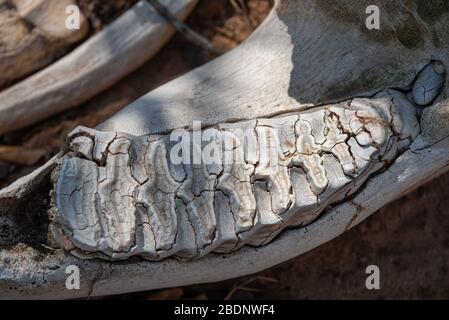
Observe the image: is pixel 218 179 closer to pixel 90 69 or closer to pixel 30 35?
pixel 90 69

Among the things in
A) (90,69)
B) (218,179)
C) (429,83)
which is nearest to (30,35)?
(90,69)

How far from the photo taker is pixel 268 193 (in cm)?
160

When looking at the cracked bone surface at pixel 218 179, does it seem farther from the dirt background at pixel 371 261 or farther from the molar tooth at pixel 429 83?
the dirt background at pixel 371 261

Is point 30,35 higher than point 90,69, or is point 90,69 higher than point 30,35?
point 30,35

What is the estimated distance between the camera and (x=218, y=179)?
1.59 meters

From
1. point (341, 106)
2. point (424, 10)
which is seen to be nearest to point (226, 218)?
point (341, 106)

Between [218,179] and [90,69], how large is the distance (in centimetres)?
80

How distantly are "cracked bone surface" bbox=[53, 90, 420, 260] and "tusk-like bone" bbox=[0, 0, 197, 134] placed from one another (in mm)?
607

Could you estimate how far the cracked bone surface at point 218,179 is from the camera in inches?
60.4

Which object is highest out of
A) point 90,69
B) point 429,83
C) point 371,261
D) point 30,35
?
point 30,35

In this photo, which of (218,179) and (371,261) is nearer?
(218,179)

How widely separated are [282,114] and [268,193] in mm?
251

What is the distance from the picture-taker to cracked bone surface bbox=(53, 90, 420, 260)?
153 cm

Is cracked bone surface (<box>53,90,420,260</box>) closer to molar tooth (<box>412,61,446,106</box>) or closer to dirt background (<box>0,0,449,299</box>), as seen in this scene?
molar tooth (<box>412,61,446,106</box>)
